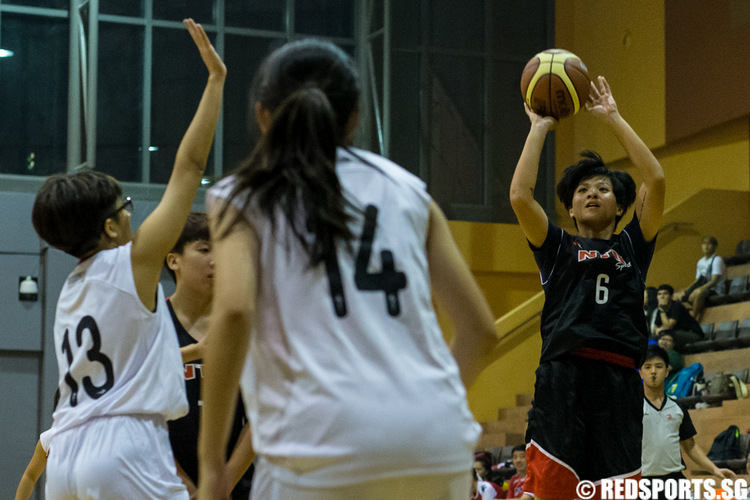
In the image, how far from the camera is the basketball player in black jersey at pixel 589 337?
14.1 ft

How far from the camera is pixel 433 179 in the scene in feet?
51.6

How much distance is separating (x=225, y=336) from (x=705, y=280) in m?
12.5

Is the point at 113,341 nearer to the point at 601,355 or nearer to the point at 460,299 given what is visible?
the point at 460,299

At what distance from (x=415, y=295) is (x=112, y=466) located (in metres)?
1.35

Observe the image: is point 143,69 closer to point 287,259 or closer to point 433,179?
point 433,179

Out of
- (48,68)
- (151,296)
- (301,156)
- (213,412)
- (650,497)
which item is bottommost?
(650,497)

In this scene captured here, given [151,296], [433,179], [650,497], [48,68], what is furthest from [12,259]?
[151,296]

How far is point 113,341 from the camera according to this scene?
2793 mm

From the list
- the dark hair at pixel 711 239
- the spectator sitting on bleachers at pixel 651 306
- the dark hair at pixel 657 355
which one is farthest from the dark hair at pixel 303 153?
the dark hair at pixel 711 239

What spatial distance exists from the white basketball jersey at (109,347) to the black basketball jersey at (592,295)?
2056 millimetres

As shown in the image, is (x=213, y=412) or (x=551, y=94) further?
(x=551, y=94)

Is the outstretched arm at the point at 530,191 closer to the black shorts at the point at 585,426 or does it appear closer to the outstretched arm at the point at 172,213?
the black shorts at the point at 585,426

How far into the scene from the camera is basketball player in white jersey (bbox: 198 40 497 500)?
1767mm
